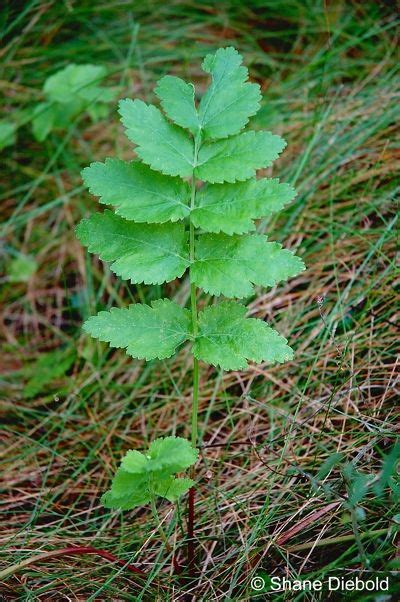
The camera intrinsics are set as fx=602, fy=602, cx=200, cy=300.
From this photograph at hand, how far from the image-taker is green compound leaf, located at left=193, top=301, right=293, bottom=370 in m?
1.58

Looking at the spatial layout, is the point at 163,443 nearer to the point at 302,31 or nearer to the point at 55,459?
the point at 55,459

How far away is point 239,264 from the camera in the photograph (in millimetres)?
1639

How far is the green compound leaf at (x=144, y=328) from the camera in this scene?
1.62 m

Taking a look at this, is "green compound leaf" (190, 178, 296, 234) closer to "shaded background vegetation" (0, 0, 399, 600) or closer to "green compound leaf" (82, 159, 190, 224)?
"green compound leaf" (82, 159, 190, 224)

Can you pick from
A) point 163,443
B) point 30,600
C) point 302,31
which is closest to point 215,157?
point 163,443

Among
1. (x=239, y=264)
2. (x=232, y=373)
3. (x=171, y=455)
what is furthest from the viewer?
(x=232, y=373)

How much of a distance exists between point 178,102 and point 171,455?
37.9 inches

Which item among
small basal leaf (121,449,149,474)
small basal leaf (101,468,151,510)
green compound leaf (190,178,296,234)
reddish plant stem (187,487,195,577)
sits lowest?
reddish plant stem (187,487,195,577)

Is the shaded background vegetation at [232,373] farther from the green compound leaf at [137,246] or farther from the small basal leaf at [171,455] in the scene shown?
the green compound leaf at [137,246]

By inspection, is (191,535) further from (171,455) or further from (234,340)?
(234,340)

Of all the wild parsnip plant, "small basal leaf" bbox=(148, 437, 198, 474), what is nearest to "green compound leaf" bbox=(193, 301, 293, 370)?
the wild parsnip plant

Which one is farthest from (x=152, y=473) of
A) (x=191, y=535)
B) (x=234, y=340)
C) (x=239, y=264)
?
(x=239, y=264)

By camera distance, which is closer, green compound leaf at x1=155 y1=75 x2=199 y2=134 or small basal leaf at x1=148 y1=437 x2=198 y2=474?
small basal leaf at x1=148 y1=437 x2=198 y2=474

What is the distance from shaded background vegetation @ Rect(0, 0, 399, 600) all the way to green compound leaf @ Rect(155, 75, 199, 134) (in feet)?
2.14
